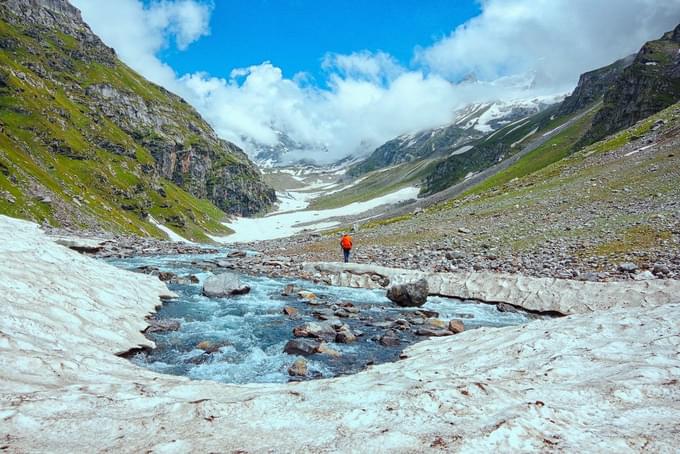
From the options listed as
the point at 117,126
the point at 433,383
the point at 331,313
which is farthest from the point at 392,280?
the point at 117,126

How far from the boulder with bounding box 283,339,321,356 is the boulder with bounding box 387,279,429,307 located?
33.3 feet

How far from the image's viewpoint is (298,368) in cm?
1583

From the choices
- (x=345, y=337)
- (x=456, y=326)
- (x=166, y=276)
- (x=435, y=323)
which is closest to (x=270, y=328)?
(x=345, y=337)

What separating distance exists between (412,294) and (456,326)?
6292mm

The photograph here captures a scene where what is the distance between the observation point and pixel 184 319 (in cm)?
2247

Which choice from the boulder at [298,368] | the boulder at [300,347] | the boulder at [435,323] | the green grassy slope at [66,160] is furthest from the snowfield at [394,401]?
the green grassy slope at [66,160]

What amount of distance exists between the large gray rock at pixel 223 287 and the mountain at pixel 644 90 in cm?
13511

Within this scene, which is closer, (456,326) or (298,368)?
(298,368)

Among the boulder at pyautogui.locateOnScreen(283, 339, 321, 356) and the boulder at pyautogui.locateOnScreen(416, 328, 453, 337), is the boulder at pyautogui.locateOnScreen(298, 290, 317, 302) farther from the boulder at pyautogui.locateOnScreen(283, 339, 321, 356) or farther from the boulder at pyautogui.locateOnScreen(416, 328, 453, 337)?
the boulder at pyautogui.locateOnScreen(283, 339, 321, 356)

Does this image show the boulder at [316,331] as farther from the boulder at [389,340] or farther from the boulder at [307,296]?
the boulder at [307,296]

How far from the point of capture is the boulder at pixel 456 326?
20748 millimetres

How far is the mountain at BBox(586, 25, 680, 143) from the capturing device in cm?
12138

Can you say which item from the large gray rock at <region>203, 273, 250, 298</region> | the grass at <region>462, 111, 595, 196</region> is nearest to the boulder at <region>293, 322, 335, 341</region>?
the large gray rock at <region>203, 273, 250, 298</region>

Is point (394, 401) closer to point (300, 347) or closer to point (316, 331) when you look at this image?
point (300, 347)
